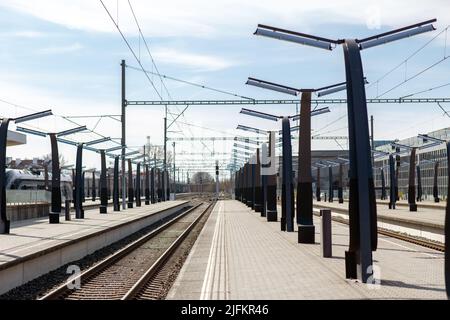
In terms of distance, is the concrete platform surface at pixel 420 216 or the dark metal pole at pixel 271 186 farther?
the dark metal pole at pixel 271 186

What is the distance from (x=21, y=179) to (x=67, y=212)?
25.2 m

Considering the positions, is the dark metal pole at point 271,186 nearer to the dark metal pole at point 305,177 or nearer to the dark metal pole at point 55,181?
the dark metal pole at point 55,181

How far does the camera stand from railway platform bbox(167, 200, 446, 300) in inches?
392

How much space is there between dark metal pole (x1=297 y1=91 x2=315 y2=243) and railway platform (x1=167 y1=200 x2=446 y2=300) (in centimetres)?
61

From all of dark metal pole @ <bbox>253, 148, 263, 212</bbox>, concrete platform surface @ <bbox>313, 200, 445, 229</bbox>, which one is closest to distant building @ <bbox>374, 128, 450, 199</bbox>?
dark metal pole @ <bbox>253, 148, 263, 212</bbox>

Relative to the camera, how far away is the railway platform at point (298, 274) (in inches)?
392

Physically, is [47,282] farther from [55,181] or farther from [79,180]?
[79,180]

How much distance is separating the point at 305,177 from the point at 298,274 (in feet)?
23.4

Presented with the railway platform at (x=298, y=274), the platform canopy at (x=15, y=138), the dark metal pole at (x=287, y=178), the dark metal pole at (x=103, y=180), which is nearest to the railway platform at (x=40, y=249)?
the railway platform at (x=298, y=274)

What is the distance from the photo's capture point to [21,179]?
53.0 meters

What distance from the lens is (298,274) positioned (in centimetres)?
1215

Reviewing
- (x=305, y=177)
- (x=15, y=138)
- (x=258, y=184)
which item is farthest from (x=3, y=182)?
(x=15, y=138)

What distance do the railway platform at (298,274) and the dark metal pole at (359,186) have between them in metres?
0.47
